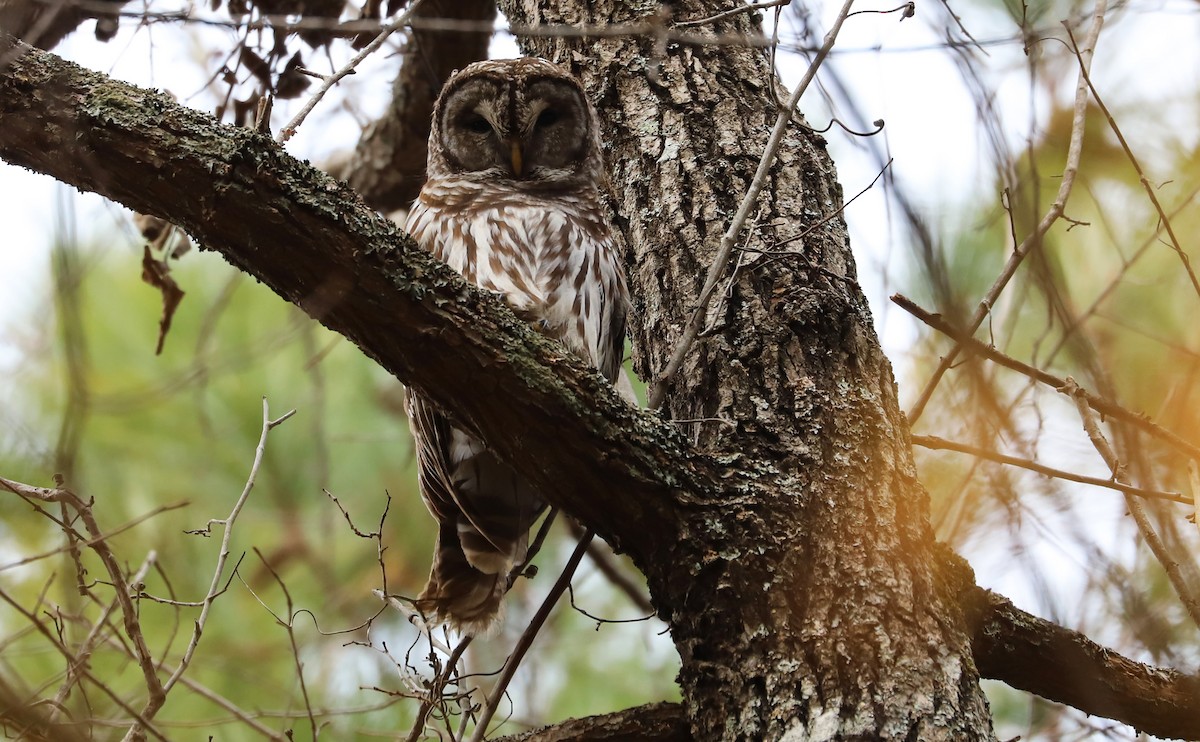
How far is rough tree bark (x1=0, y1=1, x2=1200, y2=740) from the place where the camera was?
1772mm

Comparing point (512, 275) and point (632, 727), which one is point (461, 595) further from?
point (632, 727)

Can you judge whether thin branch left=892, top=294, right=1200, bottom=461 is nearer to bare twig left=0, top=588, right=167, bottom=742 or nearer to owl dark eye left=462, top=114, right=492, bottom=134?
bare twig left=0, top=588, right=167, bottom=742

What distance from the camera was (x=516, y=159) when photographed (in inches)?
135

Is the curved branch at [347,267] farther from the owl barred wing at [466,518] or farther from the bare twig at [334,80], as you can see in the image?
the owl barred wing at [466,518]

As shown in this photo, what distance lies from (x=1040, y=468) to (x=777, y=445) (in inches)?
18.9

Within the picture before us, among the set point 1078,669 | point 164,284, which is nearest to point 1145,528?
point 1078,669

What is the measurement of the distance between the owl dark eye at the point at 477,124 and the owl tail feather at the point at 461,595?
132cm

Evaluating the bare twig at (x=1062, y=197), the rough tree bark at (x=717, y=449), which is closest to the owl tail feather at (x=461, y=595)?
the rough tree bark at (x=717, y=449)

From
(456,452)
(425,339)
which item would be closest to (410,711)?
(456,452)

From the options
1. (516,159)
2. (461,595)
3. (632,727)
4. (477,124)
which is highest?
(477,124)

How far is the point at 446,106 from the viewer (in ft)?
11.7

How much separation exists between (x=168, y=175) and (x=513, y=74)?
5.91 ft

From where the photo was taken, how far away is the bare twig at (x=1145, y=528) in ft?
4.94

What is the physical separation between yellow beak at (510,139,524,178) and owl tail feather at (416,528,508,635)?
116 cm
